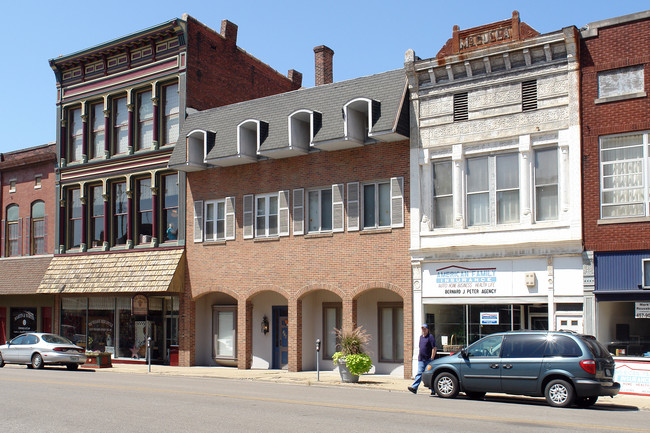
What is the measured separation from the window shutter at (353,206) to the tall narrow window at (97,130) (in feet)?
44.6

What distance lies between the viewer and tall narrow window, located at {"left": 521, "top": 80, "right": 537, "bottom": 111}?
22094 millimetres

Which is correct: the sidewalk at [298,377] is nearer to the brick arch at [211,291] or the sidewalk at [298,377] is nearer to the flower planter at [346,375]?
the flower planter at [346,375]

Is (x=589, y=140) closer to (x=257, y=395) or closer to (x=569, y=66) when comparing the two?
(x=569, y=66)

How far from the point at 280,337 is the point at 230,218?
4.87 metres

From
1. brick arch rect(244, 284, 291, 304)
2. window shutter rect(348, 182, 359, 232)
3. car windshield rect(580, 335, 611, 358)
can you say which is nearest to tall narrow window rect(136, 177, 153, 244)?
brick arch rect(244, 284, 291, 304)

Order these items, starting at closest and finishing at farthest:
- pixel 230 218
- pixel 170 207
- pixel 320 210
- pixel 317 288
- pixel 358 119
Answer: pixel 358 119 < pixel 317 288 < pixel 320 210 < pixel 230 218 < pixel 170 207

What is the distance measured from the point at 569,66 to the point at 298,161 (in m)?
9.94

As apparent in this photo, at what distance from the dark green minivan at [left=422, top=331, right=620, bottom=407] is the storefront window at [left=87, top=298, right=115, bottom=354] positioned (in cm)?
1869

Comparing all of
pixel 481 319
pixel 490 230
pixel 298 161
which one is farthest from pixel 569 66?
pixel 298 161

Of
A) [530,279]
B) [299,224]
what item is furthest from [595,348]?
[299,224]

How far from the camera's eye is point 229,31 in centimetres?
3381

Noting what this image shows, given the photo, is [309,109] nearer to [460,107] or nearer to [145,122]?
[460,107]

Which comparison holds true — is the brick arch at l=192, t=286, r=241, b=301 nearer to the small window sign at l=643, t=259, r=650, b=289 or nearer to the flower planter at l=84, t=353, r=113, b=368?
the flower planter at l=84, t=353, r=113, b=368

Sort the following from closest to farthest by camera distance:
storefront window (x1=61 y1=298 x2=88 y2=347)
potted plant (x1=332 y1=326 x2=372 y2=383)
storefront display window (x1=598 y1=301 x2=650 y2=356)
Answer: storefront display window (x1=598 y1=301 x2=650 y2=356) → potted plant (x1=332 y1=326 x2=372 y2=383) → storefront window (x1=61 y1=298 x2=88 y2=347)
